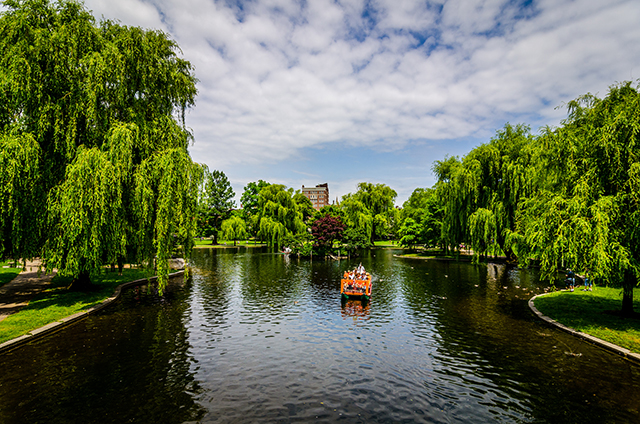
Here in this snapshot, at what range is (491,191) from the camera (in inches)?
1439

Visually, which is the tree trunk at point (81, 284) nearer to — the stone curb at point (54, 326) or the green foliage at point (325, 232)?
the stone curb at point (54, 326)

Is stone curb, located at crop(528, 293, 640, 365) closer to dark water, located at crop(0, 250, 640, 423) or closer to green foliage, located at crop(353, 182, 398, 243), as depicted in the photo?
dark water, located at crop(0, 250, 640, 423)

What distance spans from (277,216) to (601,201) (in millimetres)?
51343

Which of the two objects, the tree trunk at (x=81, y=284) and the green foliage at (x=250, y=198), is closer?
the tree trunk at (x=81, y=284)

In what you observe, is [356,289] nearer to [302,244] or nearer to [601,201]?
[601,201]

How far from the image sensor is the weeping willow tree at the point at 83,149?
48.1ft

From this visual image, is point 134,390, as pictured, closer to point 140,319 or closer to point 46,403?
point 46,403

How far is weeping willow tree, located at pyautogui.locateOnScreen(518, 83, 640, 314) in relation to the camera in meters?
12.8

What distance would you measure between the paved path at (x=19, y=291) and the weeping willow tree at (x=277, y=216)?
115 ft

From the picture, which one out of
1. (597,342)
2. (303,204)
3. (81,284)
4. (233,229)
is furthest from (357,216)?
(597,342)

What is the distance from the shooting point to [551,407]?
8.48 metres

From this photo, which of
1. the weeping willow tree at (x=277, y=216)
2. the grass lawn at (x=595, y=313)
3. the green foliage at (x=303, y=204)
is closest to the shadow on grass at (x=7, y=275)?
the grass lawn at (x=595, y=313)

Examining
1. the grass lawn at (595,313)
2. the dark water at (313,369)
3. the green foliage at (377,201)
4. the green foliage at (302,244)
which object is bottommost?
the dark water at (313,369)

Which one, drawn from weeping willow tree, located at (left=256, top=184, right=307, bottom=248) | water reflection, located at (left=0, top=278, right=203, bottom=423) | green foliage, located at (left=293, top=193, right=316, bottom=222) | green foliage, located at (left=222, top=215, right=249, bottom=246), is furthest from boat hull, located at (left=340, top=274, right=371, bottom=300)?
green foliage, located at (left=293, top=193, right=316, bottom=222)
